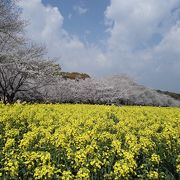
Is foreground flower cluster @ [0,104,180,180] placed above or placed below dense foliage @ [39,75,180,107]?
below

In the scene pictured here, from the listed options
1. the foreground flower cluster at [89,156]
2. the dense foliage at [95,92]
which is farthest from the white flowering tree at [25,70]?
the foreground flower cluster at [89,156]

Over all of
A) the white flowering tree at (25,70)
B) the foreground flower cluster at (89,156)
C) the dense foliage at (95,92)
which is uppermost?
the dense foliage at (95,92)

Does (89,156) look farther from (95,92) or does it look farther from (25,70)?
(95,92)

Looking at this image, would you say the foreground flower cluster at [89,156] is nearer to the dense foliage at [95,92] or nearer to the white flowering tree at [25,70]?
the white flowering tree at [25,70]

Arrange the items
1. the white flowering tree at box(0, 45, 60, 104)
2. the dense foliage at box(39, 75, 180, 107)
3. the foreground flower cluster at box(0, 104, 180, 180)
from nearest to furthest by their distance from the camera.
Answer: the foreground flower cluster at box(0, 104, 180, 180)
the white flowering tree at box(0, 45, 60, 104)
the dense foliage at box(39, 75, 180, 107)

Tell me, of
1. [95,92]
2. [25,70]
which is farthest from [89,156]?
[95,92]

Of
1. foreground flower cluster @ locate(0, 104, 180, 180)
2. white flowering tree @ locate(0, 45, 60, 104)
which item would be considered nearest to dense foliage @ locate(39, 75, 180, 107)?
white flowering tree @ locate(0, 45, 60, 104)

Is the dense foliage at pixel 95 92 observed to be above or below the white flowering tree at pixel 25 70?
above

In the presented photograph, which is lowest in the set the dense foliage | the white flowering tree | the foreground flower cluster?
the foreground flower cluster

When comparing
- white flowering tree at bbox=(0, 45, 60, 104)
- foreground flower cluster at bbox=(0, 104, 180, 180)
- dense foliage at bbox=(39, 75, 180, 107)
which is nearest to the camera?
foreground flower cluster at bbox=(0, 104, 180, 180)

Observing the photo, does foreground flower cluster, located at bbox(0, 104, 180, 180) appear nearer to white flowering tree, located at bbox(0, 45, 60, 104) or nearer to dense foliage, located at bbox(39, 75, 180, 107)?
white flowering tree, located at bbox(0, 45, 60, 104)

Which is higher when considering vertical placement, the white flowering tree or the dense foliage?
the dense foliage

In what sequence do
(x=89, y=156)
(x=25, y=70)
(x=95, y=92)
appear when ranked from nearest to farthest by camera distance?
(x=89, y=156), (x=25, y=70), (x=95, y=92)

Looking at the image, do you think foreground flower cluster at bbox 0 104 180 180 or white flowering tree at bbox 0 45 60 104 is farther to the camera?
white flowering tree at bbox 0 45 60 104
